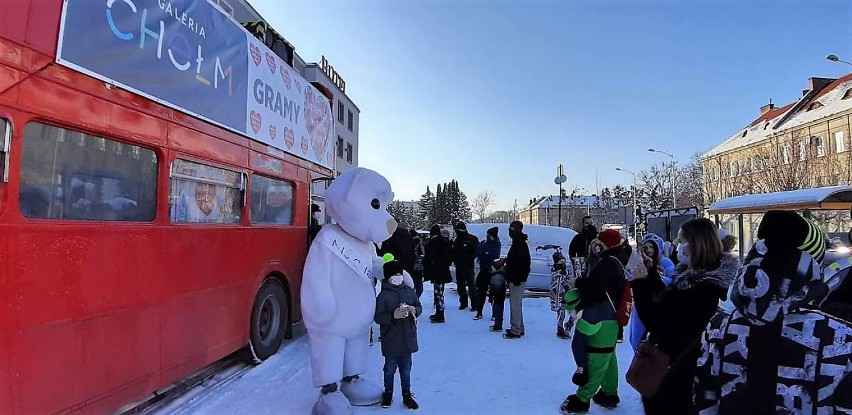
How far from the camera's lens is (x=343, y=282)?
4227 millimetres

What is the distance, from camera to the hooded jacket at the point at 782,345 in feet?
6.14

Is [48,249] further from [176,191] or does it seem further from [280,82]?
[280,82]

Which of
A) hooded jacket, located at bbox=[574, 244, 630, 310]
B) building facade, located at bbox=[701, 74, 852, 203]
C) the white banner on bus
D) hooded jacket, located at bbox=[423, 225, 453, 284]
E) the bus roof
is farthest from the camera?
building facade, located at bbox=[701, 74, 852, 203]

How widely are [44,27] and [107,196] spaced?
1.22 m

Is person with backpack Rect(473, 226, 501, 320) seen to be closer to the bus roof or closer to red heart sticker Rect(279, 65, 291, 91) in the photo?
red heart sticker Rect(279, 65, 291, 91)

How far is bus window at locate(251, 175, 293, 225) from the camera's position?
6.15 meters

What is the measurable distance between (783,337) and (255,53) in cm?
561

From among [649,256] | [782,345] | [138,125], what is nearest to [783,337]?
[782,345]

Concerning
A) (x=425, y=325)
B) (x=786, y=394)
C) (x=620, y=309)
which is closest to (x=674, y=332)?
(x=786, y=394)

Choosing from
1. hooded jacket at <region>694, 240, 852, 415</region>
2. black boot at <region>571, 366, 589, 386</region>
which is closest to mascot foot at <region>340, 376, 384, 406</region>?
black boot at <region>571, 366, 589, 386</region>

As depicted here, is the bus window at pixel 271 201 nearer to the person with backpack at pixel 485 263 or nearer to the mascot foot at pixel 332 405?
the mascot foot at pixel 332 405

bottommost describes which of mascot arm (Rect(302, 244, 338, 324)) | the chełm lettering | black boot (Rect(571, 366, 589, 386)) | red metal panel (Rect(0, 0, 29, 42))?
black boot (Rect(571, 366, 589, 386))

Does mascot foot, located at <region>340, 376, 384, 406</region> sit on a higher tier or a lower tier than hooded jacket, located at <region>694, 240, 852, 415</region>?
lower

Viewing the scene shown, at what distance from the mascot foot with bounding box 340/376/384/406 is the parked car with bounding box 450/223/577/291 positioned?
27.3 feet
